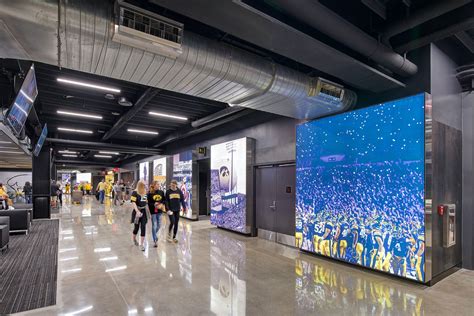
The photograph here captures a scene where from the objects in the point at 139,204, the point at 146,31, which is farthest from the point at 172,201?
the point at 146,31

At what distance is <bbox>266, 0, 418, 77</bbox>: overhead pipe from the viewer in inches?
108

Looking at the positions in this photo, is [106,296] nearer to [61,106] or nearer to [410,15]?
[410,15]

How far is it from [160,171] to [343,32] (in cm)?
1162

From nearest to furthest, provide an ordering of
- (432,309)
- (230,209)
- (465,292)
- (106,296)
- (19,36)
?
(19,36), (432,309), (106,296), (465,292), (230,209)

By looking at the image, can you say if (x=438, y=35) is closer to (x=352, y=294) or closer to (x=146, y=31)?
(x=352, y=294)

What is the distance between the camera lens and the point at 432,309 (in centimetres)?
313

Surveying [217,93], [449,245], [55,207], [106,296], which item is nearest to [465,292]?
[449,245]

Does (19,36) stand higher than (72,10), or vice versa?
(72,10)

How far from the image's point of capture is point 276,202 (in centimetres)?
675

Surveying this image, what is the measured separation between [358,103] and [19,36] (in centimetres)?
509

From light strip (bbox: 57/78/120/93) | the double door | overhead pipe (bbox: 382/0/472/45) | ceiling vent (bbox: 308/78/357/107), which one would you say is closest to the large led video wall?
ceiling vent (bbox: 308/78/357/107)

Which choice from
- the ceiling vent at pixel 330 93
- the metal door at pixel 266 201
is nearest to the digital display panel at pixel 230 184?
the metal door at pixel 266 201

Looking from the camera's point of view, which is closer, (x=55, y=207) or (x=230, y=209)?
(x=230, y=209)

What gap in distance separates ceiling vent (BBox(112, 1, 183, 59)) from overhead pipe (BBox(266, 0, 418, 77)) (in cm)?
110
